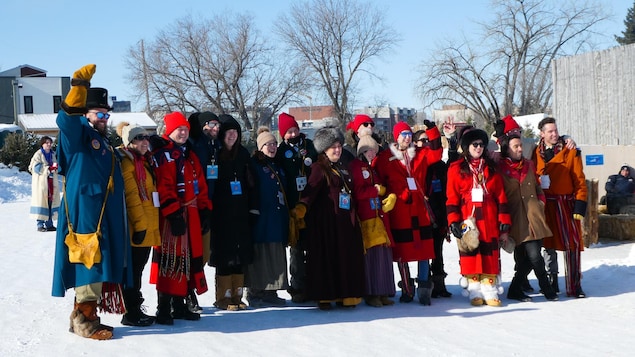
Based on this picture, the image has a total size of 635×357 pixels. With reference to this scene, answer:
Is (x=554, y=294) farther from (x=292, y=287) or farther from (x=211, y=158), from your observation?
(x=211, y=158)

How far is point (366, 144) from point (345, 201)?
67 centimetres

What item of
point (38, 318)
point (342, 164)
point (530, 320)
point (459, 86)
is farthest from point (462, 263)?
point (459, 86)

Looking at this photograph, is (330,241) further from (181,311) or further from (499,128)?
(499,128)

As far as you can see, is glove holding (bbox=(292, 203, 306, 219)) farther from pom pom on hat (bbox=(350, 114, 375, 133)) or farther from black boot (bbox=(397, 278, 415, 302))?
black boot (bbox=(397, 278, 415, 302))

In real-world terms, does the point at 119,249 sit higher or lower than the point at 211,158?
lower

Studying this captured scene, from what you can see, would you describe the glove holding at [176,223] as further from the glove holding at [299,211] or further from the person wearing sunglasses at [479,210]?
the person wearing sunglasses at [479,210]

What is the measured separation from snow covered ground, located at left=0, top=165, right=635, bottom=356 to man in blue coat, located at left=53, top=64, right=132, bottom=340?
34cm

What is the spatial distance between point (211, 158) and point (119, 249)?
1.53 metres

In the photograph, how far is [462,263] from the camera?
292 inches

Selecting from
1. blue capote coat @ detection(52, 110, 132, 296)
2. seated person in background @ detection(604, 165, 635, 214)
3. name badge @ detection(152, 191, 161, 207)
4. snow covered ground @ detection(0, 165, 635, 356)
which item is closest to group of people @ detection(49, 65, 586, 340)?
name badge @ detection(152, 191, 161, 207)

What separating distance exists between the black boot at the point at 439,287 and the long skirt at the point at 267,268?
1.67 meters

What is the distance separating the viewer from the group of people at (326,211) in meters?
6.41

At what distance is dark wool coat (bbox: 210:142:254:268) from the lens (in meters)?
7.11

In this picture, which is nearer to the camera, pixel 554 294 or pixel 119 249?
pixel 119 249
